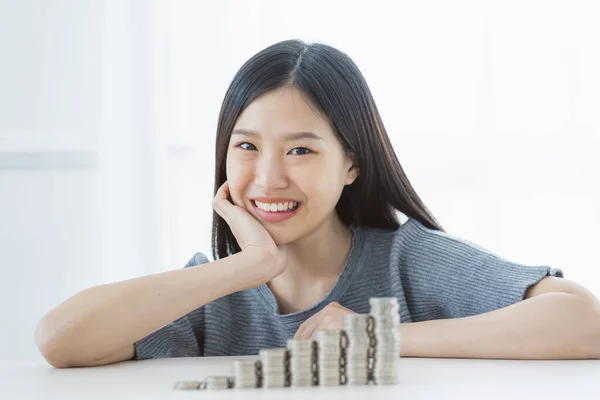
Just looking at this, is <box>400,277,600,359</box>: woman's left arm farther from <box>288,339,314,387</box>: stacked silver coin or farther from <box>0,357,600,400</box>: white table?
<box>288,339,314,387</box>: stacked silver coin

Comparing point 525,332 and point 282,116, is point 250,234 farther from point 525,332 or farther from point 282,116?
point 525,332

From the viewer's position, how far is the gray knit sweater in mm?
1489

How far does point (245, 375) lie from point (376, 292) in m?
0.64

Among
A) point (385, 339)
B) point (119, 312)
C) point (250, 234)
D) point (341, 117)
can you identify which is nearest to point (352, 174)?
point (341, 117)

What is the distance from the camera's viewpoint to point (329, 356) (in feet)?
3.22

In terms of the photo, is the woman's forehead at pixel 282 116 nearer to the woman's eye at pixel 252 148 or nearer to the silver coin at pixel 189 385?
the woman's eye at pixel 252 148

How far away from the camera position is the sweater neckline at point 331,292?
155 cm

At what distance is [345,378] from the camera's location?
3.28 feet

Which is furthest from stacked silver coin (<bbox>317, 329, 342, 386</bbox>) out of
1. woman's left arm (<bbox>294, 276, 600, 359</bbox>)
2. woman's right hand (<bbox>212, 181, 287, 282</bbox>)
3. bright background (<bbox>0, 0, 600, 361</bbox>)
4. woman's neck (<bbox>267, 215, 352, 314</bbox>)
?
bright background (<bbox>0, 0, 600, 361</bbox>)

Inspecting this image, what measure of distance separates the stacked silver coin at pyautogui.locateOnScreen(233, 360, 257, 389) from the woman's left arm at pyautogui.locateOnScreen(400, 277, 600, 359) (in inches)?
14.0

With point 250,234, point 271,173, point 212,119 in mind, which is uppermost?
point 212,119

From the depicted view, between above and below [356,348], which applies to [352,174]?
above

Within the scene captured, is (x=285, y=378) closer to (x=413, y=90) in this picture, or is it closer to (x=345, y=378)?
(x=345, y=378)

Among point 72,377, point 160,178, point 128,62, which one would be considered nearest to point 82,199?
point 160,178
